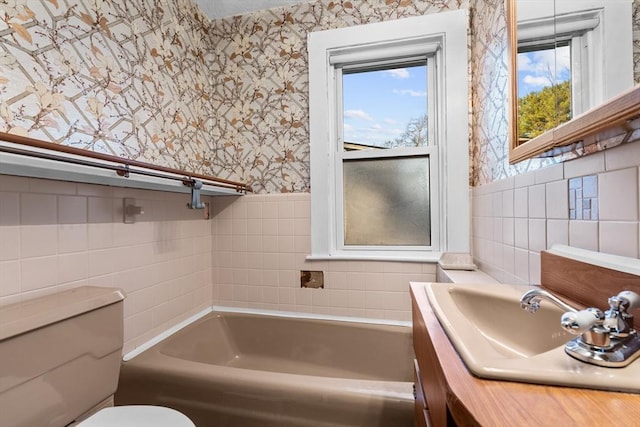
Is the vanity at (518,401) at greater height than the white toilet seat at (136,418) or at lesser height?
greater

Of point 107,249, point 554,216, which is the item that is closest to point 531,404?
point 554,216

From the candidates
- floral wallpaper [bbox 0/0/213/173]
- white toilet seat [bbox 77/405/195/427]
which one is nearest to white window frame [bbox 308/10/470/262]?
floral wallpaper [bbox 0/0/213/173]

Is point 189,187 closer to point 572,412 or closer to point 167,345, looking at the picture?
point 167,345

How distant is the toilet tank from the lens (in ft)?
2.50

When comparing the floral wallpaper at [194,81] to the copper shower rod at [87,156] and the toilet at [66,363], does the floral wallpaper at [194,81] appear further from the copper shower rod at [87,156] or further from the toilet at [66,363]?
the toilet at [66,363]

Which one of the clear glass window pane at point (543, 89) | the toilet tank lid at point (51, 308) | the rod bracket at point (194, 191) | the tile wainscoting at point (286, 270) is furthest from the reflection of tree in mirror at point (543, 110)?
the toilet tank lid at point (51, 308)

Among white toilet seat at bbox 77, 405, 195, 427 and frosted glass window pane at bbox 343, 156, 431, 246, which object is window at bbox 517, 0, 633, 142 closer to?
frosted glass window pane at bbox 343, 156, 431, 246

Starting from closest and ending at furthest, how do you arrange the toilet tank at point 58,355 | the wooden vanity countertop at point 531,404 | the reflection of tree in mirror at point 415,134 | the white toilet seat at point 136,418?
the wooden vanity countertop at point 531,404 < the toilet tank at point 58,355 < the white toilet seat at point 136,418 < the reflection of tree in mirror at point 415,134

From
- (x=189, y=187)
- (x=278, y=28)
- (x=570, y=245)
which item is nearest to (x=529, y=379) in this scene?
(x=570, y=245)

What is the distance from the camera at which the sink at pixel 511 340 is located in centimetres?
37

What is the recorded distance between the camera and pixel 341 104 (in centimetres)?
194

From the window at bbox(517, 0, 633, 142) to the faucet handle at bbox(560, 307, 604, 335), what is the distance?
0.44 metres

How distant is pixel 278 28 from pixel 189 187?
127cm

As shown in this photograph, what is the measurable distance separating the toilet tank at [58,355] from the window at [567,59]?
4.97 ft
